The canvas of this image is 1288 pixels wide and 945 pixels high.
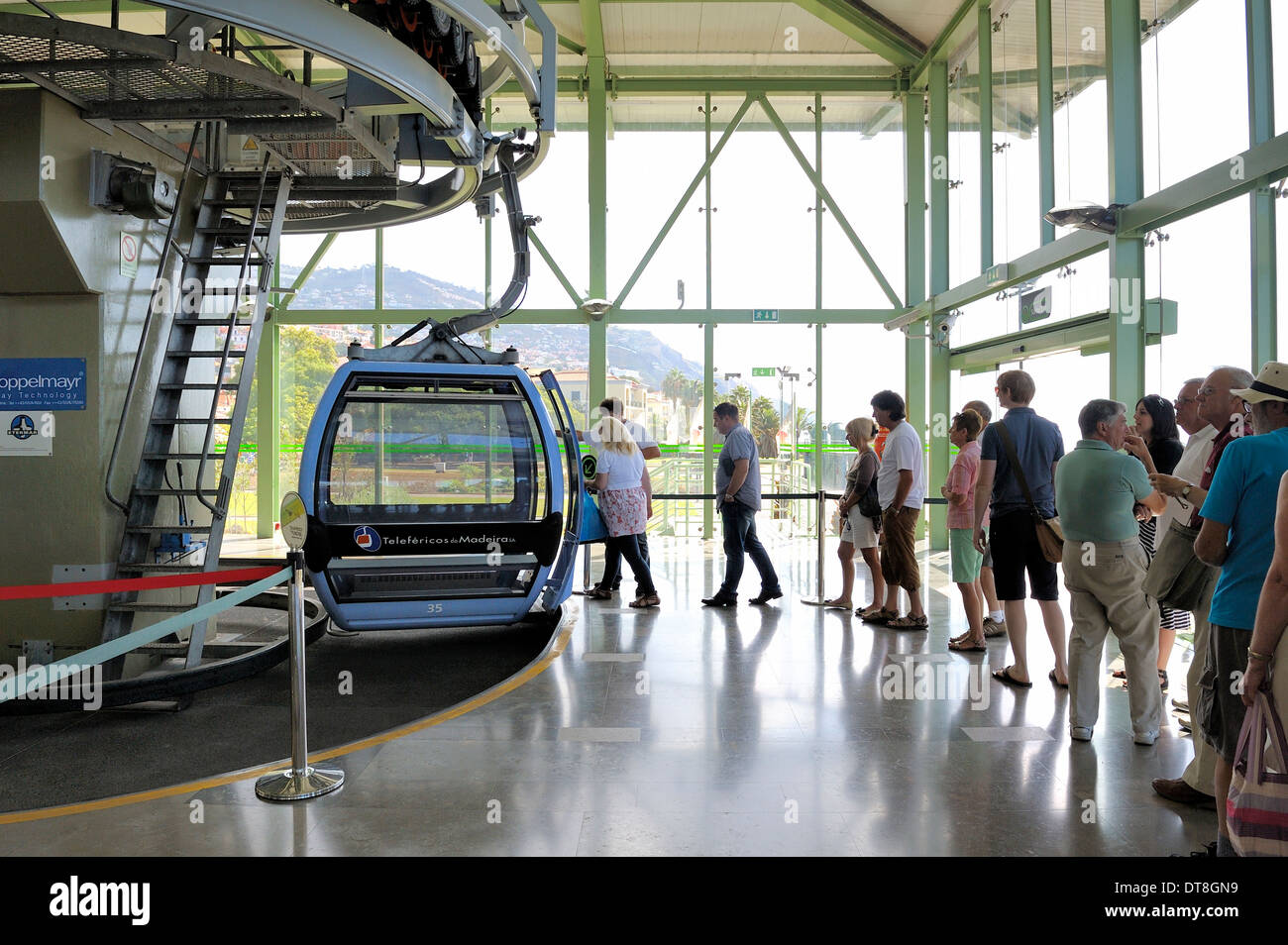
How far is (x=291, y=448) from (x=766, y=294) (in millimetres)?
7578

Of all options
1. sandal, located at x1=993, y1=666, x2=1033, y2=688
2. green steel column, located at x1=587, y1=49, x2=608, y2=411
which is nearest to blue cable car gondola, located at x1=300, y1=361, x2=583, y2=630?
sandal, located at x1=993, y1=666, x2=1033, y2=688

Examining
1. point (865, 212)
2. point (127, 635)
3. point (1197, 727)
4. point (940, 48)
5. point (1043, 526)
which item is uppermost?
point (940, 48)

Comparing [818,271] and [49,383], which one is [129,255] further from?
[818,271]

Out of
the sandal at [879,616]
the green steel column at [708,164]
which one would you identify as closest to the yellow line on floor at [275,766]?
the sandal at [879,616]

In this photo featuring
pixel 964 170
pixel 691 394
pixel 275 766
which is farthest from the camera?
pixel 691 394

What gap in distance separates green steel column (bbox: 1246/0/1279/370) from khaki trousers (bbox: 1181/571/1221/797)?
324cm

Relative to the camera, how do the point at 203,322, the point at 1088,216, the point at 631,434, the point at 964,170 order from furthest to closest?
1. the point at 964,170
2. the point at 631,434
3. the point at 1088,216
4. the point at 203,322

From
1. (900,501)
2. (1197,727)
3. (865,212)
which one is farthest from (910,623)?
(865,212)

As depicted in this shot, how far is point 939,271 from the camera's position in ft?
42.2

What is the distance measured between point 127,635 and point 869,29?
485 inches

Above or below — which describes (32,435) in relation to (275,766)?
above

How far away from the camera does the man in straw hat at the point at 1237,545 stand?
2.92 m

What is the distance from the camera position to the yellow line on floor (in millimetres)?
3520
